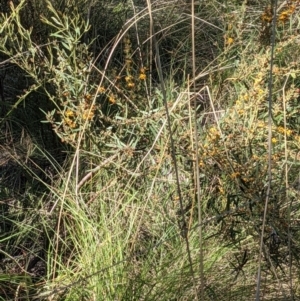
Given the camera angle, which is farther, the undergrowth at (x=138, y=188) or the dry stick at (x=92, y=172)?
the dry stick at (x=92, y=172)

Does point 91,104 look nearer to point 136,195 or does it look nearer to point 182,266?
point 136,195

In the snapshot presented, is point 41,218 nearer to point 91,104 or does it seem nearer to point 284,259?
point 91,104

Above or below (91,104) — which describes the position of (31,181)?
below

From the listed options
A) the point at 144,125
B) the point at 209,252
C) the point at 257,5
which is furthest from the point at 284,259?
the point at 257,5

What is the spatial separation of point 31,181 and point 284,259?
2.95ft

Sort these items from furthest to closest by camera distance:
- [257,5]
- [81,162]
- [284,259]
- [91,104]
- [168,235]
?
[257,5] → [81,162] → [91,104] → [168,235] → [284,259]

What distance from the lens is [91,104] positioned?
5.89ft

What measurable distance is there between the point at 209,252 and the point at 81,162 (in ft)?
1.82

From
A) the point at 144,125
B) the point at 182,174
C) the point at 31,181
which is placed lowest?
the point at 31,181

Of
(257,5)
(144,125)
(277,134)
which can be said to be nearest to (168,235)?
(144,125)

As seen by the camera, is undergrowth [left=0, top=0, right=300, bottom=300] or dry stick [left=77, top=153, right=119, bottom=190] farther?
dry stick [left=77, top=153, right=119, bottom=190]

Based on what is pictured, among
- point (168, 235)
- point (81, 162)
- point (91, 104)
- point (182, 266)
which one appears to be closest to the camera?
point (182, 266)

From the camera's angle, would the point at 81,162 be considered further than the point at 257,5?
No

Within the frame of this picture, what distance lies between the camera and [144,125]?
6.01 ft
